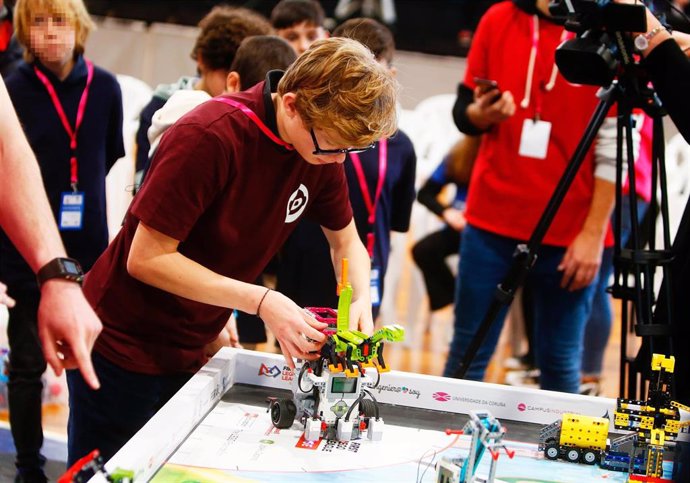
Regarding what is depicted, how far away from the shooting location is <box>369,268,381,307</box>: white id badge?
2.53 m

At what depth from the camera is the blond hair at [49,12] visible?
8.25ft

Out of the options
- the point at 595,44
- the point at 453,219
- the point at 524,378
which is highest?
the point at 595,44

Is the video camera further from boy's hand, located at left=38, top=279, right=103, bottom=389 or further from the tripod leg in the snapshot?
boy's hand, located at left=38, top=279, right=103, bottom=389

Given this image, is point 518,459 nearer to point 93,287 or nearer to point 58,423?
point 93,287

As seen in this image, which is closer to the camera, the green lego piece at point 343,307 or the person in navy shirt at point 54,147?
the green lego piece at point 343,307

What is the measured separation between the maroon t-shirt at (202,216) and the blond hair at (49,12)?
1090 millimetres

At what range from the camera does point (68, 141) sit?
2.62 meters

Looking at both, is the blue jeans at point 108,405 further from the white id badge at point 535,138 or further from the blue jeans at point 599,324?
the blue jeans at point 599,324

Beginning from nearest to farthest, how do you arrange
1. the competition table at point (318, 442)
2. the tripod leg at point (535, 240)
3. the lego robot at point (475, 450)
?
1. the lego robot at point (475, 450)
2. the competition table at point (318, 442)
3. the tripod leg at point (535, 240)

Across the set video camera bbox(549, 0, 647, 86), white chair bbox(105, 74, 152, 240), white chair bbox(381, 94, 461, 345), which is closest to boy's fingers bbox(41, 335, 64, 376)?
video camera bbox(549, 0, 647, 86)

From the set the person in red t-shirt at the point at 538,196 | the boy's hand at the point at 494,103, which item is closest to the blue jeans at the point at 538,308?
the person in red t-shirt at the point at 538,196

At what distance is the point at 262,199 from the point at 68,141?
3.92 feet

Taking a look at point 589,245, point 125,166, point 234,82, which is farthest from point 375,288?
point 125,166

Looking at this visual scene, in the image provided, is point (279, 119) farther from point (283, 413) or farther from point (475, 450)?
point (475, 450)
